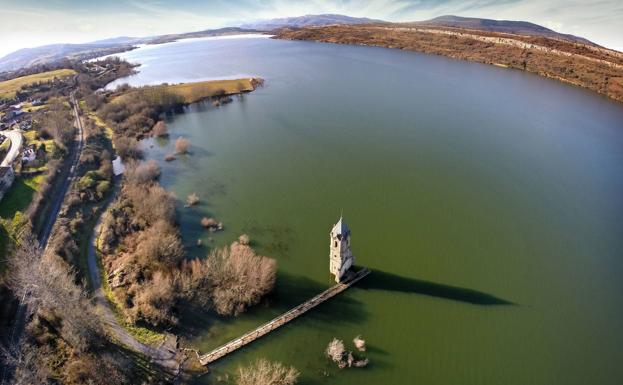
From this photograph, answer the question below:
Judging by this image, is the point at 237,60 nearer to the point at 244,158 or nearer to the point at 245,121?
the point at 245,121

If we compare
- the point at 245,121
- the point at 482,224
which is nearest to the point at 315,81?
the point at 245,121

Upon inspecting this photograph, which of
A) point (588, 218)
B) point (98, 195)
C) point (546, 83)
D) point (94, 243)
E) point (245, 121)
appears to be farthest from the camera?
point (546, 83)

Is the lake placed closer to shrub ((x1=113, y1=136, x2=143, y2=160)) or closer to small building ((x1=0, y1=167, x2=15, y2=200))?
shrub ((x1=113, y1=136, x2=143, y2=160))

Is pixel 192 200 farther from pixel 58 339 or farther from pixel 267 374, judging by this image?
pixel 267 374

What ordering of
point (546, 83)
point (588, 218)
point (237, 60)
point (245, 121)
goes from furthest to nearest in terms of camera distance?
point (237, 60)
point (546, 83)
point (245, 121)
point (588, 218)

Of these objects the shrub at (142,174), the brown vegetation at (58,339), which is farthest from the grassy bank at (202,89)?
the brown vegetation at (58,339)

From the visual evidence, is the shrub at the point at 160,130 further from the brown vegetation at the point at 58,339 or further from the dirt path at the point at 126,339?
the brown vegetation at the point at 58,339
